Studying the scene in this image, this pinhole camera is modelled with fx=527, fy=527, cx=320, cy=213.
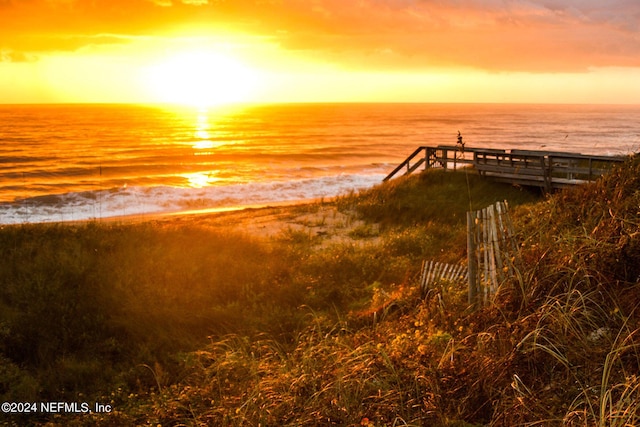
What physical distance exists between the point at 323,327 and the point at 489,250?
3.04m

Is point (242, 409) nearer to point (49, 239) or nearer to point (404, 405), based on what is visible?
point (404, 405)

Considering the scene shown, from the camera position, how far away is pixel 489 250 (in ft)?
22.3

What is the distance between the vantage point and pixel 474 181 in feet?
64.1

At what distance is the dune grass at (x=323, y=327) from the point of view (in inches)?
191

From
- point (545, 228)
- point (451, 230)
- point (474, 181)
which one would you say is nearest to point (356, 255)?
point (451, 230)

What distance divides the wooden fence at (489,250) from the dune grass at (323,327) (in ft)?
0.86

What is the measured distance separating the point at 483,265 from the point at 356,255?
557 centimetres

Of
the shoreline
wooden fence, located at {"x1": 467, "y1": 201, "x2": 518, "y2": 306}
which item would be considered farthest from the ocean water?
wooden fence, located at {"x1": 467, "y1": 201, "x2": 518, "y2": 306}

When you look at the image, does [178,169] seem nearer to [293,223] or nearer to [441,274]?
[293,223]

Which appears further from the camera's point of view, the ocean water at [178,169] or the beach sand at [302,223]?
the ocean water at [178,169]

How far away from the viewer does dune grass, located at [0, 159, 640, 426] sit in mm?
4848

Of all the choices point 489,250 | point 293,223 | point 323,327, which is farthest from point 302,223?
point 489,250

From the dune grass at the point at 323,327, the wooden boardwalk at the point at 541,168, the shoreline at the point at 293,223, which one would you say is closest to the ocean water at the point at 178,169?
the wooden boardwalk at the point at 541,168

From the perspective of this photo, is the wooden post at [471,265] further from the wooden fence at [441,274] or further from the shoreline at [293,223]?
the shoreline at [293,223]
